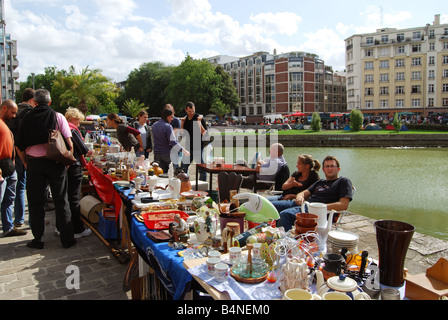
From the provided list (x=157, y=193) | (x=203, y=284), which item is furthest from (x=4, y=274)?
(x=203, y=284)

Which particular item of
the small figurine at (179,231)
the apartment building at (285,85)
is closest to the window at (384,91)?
the apartment building at (285,85)

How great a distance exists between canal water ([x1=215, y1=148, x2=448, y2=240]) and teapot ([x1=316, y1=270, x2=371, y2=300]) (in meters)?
5.99

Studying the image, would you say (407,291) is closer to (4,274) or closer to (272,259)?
(272,259)

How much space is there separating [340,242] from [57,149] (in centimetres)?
309

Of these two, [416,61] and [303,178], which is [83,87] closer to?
[303,178]

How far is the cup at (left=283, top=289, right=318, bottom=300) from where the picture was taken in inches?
56.4

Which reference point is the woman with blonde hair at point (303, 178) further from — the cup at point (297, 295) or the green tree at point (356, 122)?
the green tree at point (356, 122)

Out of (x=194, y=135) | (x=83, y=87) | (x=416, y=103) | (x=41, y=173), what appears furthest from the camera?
(x=416, y=103)

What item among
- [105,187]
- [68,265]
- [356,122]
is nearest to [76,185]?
[105,187]

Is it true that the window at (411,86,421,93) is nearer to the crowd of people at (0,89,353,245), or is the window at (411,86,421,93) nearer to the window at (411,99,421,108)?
the window at (411,99,421,108)

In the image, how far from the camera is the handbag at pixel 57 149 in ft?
12.2

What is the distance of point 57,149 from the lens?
3717 mm

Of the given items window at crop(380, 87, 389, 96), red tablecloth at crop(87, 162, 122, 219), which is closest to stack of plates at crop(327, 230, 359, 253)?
red tablecloth at crop(87, 162, 122, 219)

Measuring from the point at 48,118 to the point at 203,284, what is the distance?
118 inches
